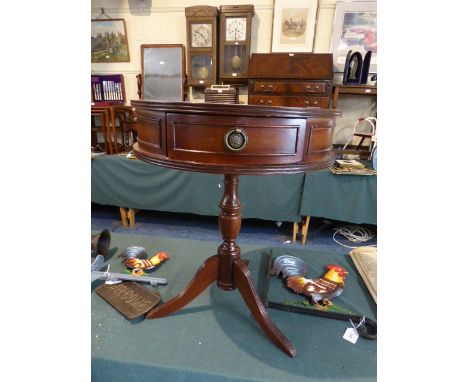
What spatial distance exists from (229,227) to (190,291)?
21 cm

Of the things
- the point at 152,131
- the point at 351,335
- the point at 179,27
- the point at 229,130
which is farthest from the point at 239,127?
the point at 179,27

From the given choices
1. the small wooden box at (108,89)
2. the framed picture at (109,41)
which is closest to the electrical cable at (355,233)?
the small wooden box at (108,89)

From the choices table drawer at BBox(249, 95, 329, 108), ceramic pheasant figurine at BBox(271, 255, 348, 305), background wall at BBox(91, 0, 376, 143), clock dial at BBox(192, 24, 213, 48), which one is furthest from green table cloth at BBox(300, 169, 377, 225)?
clock dial at BBox(192, 24, 213, 48)

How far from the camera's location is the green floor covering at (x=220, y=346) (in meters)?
0.60

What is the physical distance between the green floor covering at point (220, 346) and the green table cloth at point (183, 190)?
43.2 inches

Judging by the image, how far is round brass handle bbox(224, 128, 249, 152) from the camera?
0.52 meters

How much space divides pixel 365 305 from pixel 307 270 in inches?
8.4

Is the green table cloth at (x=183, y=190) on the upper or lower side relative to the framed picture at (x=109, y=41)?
lower

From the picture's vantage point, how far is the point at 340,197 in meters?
1.86

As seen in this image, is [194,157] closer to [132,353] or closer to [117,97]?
[132,353]

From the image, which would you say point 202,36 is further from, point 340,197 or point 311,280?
point 311,280

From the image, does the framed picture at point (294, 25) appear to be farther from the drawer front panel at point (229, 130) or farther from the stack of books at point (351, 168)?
the drawer front panel at point (229, 130)

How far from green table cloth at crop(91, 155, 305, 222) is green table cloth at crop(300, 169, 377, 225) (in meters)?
0.08
